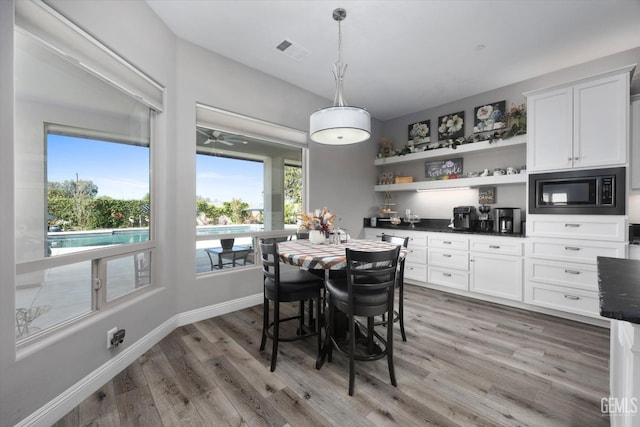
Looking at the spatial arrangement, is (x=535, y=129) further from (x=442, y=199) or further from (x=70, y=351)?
(x=70, y=351)

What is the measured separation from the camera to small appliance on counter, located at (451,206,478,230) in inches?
153

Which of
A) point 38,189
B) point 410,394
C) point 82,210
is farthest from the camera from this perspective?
point 82,210

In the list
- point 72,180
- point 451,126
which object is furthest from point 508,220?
point 72,180

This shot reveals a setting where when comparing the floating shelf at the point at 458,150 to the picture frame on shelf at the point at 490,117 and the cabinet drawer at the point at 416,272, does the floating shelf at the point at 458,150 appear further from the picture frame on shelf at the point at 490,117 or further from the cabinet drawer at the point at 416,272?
the cabinet drawer at the point at 416,272

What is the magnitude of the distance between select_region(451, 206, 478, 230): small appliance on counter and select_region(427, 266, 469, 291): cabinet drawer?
2.15 ft

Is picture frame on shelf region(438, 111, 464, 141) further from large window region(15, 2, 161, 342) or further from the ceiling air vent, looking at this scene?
large window region(15, 2, 161, 342)

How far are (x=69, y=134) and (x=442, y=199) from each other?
463 centimetres

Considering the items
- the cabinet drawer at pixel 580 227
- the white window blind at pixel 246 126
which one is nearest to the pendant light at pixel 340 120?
the white window blind at pixel 246 126

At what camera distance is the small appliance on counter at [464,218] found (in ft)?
12.8

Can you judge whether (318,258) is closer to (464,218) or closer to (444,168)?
(464,218)

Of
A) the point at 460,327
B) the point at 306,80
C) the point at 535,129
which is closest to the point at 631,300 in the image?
the point at 460,327

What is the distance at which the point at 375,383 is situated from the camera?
1.89m

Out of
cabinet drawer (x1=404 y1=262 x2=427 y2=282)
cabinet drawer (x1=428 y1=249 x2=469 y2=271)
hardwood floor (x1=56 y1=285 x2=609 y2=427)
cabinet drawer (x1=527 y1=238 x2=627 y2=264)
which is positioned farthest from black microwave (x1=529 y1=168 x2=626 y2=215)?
cabinet drawer (x1=404 y1=262 x2=427 y2=282)

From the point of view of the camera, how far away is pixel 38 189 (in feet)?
5.32
